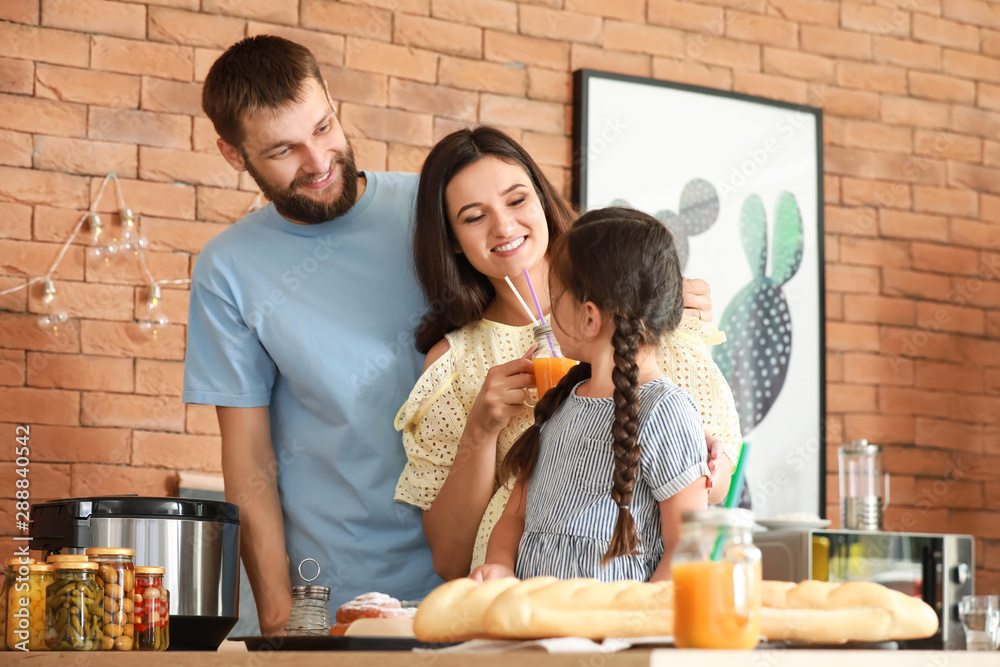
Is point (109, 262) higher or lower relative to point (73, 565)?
higher

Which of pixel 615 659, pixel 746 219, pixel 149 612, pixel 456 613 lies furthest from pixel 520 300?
pixel 746 219

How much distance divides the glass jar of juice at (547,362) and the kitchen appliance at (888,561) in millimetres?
1536

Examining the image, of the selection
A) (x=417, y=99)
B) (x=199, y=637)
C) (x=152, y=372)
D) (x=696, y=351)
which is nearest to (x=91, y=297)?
(x=152, y=372)


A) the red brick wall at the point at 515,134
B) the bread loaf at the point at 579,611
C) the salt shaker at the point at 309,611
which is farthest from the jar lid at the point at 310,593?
the red brick wall at the point at 515,134

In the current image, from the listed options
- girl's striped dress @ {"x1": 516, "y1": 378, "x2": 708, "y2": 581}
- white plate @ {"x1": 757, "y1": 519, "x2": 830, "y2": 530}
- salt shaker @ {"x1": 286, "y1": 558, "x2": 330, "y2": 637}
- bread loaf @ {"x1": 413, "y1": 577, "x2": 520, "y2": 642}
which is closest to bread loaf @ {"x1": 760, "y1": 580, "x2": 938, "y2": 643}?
bread loaf @ {"x1": 413, "y1": 577, "x2": 520, "y2": 642}

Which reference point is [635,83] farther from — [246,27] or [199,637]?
[199,637]

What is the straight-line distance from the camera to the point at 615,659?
0.65 meters

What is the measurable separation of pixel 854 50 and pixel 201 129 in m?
2.20

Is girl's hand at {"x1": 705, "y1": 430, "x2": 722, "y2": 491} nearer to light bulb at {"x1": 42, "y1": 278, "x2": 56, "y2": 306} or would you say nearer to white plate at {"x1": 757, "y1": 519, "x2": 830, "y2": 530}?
white plate at {"x1": 757, "y1": 519, "x2": 830, "y2": 530}

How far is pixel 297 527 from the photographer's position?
187 cm

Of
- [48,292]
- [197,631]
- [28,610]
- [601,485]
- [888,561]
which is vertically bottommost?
[888,561]

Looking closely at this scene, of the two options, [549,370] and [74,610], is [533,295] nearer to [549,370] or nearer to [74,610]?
[549,370]

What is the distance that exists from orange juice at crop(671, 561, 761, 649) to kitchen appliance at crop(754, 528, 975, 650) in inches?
81.4

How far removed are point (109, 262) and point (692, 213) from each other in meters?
1.74
